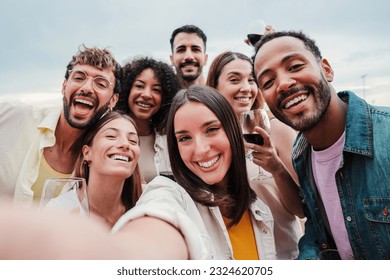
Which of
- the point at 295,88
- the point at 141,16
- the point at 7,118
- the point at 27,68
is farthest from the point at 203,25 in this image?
the point at 7,118

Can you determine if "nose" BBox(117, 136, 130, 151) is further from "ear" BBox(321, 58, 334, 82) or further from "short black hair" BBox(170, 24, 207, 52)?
"ear" BBox(321, 58, 334, 82)

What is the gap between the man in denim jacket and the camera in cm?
100

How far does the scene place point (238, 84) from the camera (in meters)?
1.30

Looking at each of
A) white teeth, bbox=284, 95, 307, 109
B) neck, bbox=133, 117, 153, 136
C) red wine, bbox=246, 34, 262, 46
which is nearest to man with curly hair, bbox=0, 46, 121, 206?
neck, bbox=133, 117, 153, 136

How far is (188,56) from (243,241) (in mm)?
644

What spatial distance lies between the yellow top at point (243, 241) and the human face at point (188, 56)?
1.82 ft

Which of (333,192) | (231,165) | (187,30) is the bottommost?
(333,192)

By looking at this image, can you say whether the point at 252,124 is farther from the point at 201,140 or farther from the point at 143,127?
the point at 143,127

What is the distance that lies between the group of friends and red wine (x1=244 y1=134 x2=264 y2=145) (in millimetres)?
19

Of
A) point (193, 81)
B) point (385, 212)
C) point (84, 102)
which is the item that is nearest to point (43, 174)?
point (84, 102)

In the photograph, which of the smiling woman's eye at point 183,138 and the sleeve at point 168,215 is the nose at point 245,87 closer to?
the smiling woman's eye at point 183,138

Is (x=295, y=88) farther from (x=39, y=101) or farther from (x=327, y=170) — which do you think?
(x=39, y=101)
